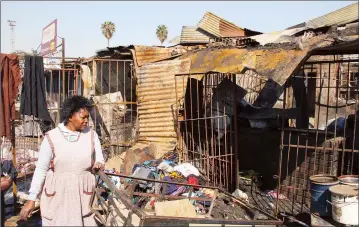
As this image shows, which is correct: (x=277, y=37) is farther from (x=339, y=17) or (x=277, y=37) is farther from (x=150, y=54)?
(x=150, y=54)

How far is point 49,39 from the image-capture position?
9109 mm

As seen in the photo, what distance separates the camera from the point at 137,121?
10.3 meters

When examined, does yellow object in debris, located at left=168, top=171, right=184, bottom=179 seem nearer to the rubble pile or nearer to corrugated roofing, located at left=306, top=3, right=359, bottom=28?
the rubble pile

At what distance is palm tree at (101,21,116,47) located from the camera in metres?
40.1

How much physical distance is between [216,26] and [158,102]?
33.7 ft

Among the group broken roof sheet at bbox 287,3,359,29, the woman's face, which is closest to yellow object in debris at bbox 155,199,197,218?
the woman's face

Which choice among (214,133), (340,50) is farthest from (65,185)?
(214,133)

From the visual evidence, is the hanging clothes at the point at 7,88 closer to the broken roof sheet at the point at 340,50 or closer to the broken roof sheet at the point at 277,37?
the broken roof sheet at the point at 277,37

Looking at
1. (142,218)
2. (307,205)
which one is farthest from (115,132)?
(142,218)

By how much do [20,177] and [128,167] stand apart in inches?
95.4

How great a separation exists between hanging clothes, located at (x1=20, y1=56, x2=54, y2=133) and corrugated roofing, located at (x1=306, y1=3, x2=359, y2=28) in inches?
189

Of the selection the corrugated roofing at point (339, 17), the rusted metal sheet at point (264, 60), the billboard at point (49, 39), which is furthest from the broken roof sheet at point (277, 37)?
the billboard at point (49, 39)

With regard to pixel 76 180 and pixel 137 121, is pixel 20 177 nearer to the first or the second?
pixel 137 121

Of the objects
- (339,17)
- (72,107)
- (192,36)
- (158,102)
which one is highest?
(192,36)
